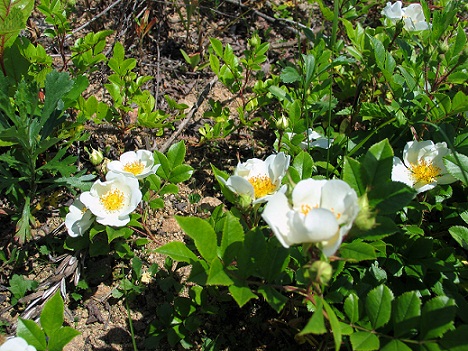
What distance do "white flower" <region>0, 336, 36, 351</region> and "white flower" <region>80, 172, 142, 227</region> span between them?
52 centimetres

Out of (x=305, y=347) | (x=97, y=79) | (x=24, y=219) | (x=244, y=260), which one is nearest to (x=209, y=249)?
(x=244, y=260)

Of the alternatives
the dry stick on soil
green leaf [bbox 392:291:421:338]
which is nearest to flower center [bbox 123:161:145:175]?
the dry stick on soil

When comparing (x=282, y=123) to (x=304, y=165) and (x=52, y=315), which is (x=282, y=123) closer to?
(x=304, y=165)

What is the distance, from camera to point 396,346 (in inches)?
53.5

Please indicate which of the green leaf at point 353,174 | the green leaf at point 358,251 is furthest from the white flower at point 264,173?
the green leaf at point 358,251

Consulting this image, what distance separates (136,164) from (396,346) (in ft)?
4.26

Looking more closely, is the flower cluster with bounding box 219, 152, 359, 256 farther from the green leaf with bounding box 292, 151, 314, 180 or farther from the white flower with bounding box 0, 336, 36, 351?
the white flower with bounding box 0, 336, 36, 351

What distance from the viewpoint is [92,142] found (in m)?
2.58

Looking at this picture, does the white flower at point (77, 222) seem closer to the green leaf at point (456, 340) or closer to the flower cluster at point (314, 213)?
the flower cluster at point (314, 213)

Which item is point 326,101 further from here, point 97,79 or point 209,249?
point 97,79

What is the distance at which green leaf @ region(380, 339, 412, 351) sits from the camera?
4.40 feet

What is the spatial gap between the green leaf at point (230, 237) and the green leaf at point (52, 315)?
568mm

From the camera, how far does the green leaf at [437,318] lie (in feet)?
4.35

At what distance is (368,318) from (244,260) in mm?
459
